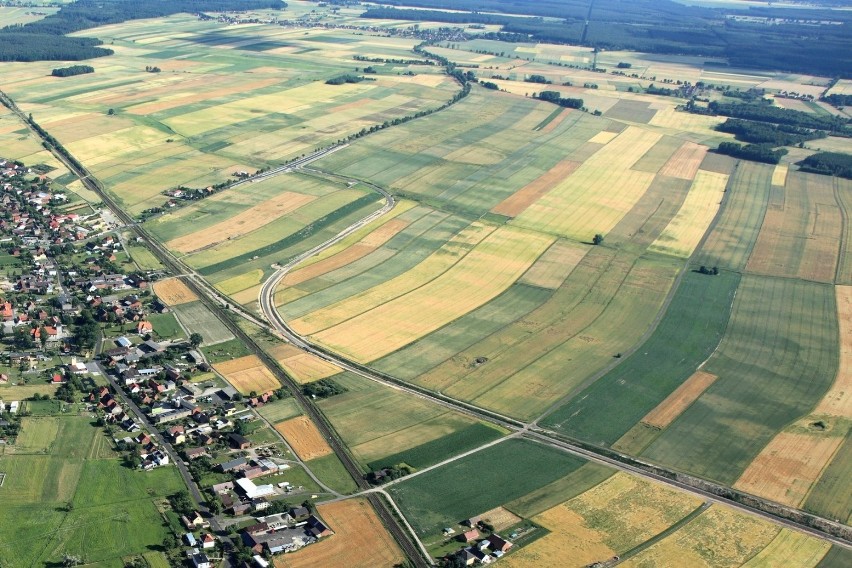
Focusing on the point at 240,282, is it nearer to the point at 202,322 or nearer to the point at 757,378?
the point at 202,322

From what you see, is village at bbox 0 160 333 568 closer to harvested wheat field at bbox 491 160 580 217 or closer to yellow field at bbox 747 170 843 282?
harvested wheat field at bbox 491 160 580 217

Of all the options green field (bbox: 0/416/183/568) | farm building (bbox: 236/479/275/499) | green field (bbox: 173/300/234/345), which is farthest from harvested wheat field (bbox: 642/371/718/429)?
green field (bbox: 173/300/234/345)

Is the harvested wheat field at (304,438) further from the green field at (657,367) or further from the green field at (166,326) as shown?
the green field at (166,326)

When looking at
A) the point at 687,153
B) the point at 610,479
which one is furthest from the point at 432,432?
the point at 687,153

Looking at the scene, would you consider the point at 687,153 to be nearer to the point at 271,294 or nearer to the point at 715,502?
the point at 271,294

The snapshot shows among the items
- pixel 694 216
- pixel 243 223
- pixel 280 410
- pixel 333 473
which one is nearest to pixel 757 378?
pixel 333 473

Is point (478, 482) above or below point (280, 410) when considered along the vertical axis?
below
